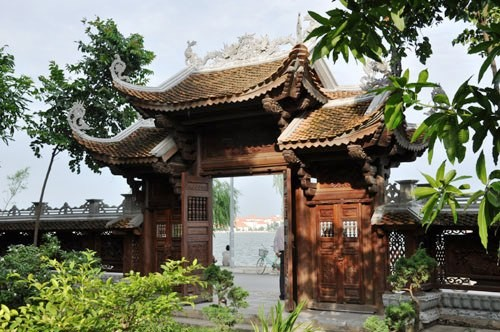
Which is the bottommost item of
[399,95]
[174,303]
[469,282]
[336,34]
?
[469,282]

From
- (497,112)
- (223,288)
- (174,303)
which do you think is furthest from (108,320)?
(223,288)

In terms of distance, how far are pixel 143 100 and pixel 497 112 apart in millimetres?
8517

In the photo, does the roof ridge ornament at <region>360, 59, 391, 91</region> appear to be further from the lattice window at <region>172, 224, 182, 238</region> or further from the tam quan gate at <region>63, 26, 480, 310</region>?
the lattice window at <region>172, 224, 182, 238</region>

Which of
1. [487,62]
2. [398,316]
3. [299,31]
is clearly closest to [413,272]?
[398,316]

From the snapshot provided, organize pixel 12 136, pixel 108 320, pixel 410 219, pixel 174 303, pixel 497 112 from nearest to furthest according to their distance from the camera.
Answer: pixel 497 112
pixel 108 320
pixel 174 303
pixel 410 219
pixel 12 136

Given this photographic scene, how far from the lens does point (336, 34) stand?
194 centimetres

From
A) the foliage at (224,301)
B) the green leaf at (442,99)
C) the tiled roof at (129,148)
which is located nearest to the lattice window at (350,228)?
the foliage at (224,301)

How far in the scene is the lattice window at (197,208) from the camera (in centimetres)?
1014

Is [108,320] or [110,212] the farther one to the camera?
[110,212]

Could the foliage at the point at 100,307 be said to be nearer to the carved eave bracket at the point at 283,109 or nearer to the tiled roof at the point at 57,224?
the carved eave bracket at the point at 283,109

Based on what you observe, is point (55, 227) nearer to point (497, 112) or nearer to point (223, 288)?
point (223, 288)

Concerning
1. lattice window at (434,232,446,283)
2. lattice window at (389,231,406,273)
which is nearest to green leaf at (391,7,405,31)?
lattice window at (389,231,406,273)

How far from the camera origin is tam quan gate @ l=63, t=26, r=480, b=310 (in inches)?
331

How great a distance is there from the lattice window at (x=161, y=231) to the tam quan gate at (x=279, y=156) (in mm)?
22
